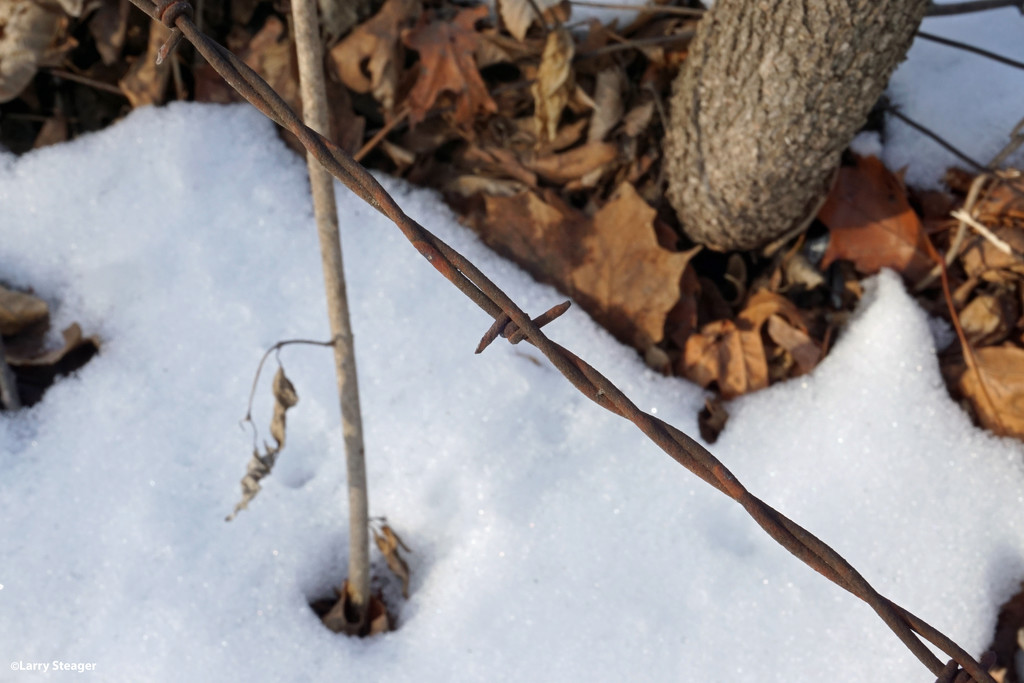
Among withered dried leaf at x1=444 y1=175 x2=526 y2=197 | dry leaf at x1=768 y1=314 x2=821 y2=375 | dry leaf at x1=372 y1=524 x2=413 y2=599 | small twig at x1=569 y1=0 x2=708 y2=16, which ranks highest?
small twig at x1=569 y1=0 x2=708 y2=16

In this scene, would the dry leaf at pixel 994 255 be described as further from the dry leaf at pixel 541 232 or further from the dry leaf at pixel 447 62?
the dry leaf at pixel 447 62

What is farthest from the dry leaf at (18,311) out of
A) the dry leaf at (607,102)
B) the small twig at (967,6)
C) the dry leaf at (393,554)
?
the small twig at (967,6)

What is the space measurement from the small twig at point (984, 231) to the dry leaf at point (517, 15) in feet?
2.70

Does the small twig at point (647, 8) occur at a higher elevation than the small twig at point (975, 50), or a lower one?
higher

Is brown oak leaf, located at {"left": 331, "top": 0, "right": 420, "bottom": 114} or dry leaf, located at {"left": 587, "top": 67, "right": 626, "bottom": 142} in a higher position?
brown oak leaf, located at {"left": 331, "top": 0, "right": 420, "bottom": 114}

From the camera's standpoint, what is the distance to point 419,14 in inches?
51.4

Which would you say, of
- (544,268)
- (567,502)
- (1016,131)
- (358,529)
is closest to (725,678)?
(567,502)

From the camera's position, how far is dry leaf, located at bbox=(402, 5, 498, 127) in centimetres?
128

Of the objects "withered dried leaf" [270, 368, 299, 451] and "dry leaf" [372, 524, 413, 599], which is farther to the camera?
"dry leaf" [372, 524, 413, 599]

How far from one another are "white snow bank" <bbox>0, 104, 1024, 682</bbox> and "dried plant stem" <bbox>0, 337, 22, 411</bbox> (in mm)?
25

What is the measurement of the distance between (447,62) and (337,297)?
0.58 meters

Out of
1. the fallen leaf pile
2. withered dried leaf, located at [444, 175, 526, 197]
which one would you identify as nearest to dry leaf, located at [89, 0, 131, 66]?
the fallen leaf pile

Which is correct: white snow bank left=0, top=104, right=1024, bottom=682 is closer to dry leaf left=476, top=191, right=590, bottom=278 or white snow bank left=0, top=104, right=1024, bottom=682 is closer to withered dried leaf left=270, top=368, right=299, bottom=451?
dry leaf left=476, top=191, right=590, bottom=278

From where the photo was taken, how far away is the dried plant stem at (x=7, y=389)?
3.61 ft
